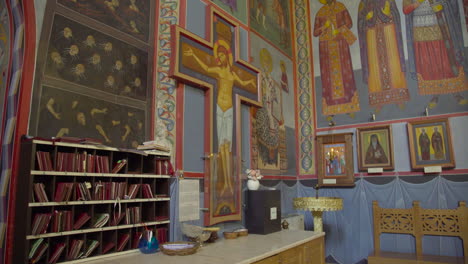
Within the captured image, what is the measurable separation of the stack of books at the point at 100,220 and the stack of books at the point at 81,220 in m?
0.12

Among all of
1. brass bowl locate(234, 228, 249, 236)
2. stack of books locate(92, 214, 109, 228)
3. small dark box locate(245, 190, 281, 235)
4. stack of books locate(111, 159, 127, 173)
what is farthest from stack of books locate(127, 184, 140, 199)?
small dark box locate(245, 190, 281, 235)

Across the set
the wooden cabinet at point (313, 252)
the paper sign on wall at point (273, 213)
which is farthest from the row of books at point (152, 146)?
the wooden cabinet at point (313, 252)

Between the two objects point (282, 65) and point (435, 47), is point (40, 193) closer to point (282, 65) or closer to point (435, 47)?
point (282, 65)

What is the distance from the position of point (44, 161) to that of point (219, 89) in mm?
2650

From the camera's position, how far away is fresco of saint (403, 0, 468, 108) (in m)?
6.39

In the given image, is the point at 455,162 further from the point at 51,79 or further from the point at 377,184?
the point at 51,79

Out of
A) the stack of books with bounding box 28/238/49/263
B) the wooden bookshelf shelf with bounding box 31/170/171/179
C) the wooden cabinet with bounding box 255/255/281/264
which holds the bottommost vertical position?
the wooden cabinet with bounding box 255/255/281/264

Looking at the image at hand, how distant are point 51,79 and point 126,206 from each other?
131 centimetres

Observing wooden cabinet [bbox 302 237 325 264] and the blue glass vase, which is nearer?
the blue glass vase

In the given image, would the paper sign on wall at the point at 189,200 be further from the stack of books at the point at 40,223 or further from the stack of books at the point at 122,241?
the stack of books at the point at 40,223

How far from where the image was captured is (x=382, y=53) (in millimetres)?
7055

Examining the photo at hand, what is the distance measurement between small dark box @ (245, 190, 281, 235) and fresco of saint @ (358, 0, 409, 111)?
3.38 metres

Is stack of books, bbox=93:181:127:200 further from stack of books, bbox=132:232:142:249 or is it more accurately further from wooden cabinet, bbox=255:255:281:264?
wooden cabinet, bbox=255:255:281:264

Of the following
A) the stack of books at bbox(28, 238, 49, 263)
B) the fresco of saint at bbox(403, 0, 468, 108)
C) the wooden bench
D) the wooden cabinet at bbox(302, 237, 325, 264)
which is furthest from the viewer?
the fresco of saint at bbox(403, 0, 468, 108)
